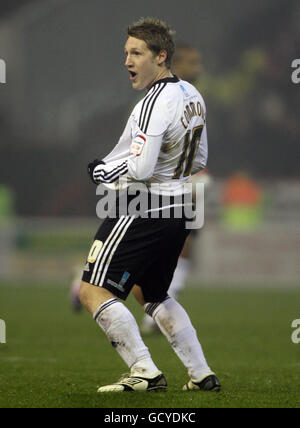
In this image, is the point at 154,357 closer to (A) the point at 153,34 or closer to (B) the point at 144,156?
(B) the point at 144,156

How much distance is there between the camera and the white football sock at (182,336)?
15.0 ft

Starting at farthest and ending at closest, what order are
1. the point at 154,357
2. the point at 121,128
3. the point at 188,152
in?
the point at 121,128 < the point at 154,357 < the point at 188,152

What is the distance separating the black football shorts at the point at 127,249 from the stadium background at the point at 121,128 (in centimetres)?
1140

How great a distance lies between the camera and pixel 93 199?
24922 mm

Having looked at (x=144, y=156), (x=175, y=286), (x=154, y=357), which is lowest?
(x=154, y=357)

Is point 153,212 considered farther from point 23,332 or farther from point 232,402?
point 23,332

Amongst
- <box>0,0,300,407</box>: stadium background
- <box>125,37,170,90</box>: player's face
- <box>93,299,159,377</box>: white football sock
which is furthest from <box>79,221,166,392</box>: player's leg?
<box>0,0,300,407</box>: stadium background

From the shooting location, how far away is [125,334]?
4.31 m

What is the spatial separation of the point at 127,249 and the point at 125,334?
15.7 inches

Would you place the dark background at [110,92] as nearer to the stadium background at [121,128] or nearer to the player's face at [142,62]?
the stadium background at [121,128]

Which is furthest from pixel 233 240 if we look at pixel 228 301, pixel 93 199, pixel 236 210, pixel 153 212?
pixel 153 212

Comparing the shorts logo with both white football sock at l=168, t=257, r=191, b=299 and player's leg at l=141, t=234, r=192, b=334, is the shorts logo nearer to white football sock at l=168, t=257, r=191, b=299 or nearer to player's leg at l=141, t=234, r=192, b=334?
player's leg at l=141, t=234, r=192, b=334

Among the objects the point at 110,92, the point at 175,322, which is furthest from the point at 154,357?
the point at 110,92

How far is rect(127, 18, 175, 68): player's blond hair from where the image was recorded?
14.4ft
